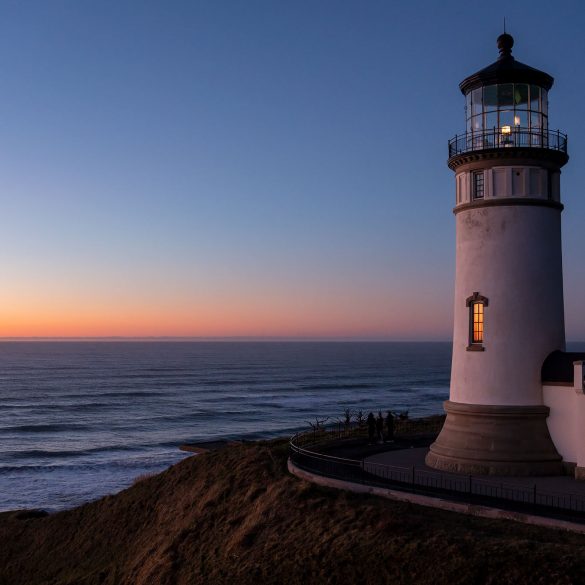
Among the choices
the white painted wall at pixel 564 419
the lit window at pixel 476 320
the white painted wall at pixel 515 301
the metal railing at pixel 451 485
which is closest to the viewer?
the metal railing at pixel 451 485

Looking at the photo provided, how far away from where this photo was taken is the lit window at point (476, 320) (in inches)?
893

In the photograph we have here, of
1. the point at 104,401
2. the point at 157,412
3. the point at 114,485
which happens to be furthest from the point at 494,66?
the point at 104,401

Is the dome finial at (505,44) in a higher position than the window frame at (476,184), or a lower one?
higher

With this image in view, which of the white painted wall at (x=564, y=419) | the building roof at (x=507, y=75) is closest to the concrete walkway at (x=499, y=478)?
the white painted wall at (x=564, y=419)

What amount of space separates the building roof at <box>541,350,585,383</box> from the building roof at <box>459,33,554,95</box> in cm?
890

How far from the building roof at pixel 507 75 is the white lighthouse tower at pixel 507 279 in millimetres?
33

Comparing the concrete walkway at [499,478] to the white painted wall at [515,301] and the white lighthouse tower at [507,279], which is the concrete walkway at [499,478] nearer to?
the white lighthouse tower at [507,279]

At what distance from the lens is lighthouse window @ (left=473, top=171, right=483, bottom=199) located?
22953 mm

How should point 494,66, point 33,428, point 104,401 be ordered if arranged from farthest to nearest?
point 104,401 → point 33,428 → point 494,66

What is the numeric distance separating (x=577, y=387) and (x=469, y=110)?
9.82 metres

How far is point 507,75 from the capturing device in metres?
22.3

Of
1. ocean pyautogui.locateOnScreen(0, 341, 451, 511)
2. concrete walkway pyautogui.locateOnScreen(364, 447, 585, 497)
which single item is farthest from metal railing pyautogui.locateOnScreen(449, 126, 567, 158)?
ocean pyautogui.locateOnScreen(0, 341, 451, 511)

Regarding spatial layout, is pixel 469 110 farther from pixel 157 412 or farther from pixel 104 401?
pixel 104 401

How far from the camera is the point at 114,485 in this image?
41.7 m
